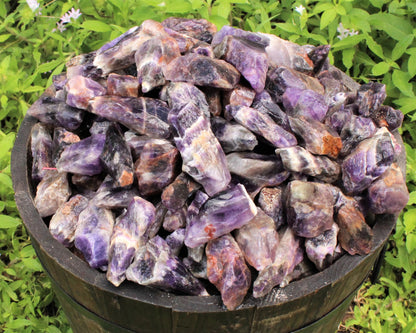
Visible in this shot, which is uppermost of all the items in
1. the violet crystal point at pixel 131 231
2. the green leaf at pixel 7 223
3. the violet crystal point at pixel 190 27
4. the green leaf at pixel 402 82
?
the violet crystal point at pixel 190 27

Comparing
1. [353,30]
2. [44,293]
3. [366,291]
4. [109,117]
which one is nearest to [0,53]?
[44,293]

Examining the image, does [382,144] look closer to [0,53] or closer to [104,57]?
[104,57]

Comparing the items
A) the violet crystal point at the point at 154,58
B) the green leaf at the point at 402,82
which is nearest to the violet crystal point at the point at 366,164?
the violet crystal point at the point at 154,58

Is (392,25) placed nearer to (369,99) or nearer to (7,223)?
(369,99)

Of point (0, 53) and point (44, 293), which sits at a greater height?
point (0, 53)

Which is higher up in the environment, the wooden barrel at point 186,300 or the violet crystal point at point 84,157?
the violet crystal point at point 84,157

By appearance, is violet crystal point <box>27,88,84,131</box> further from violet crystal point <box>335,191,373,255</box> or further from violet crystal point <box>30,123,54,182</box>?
violet crystal point <box>335,191,373,255</box>

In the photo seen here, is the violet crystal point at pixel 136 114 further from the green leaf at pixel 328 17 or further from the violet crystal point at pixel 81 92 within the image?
the green leaf at pixel 328 17

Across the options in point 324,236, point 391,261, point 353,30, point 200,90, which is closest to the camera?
point 324,236
